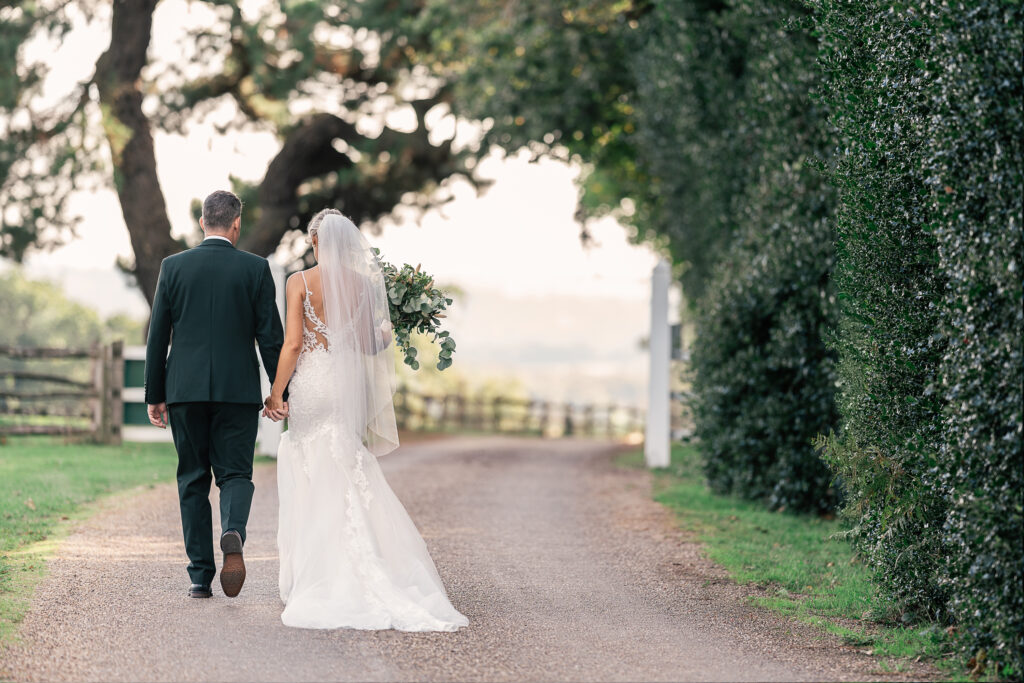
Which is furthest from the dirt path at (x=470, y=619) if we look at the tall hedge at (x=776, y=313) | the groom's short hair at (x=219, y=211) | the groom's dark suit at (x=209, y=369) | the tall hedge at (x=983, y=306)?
the groom's short hair at (x=219, y=211)

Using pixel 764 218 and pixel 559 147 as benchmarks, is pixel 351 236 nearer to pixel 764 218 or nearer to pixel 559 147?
pixel 764 218

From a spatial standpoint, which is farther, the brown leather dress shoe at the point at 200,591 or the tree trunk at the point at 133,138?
the tree trunk at the point at 133,138

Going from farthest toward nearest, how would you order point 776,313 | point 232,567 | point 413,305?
1. point 776,313
2. point 413,305
3. point 232,567

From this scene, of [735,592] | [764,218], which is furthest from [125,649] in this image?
[764,218]

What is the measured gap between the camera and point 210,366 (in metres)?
6.25

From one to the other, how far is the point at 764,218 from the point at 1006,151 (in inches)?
287

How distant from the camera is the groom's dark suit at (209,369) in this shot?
6.26 m

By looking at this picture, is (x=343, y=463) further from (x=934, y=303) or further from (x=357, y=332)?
(x=934, y=303)

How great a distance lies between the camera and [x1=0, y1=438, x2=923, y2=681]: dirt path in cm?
504

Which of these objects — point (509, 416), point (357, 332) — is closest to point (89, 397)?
point (357, 332)

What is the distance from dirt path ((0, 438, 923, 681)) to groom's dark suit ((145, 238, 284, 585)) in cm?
58

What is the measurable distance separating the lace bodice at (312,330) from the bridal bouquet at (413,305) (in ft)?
1.70

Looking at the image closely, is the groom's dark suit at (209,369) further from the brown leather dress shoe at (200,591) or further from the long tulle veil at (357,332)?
the long tulle veil at (357,332)

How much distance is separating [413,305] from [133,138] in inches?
542
